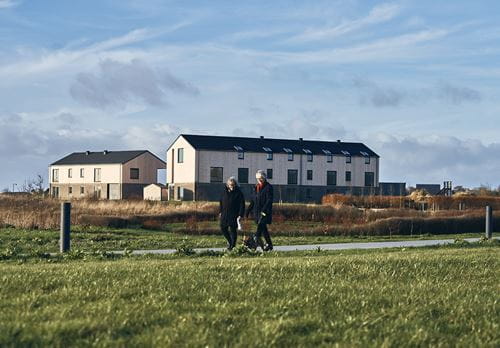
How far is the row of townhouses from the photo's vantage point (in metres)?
76.7

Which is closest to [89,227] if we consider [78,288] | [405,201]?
[78,288]

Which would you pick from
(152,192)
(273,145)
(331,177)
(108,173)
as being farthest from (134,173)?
(331,177)

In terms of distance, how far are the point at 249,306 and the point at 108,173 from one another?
83.2 m

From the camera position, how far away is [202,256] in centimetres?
1559

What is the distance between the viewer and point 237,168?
78188 mm

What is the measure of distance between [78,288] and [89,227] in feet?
60.2

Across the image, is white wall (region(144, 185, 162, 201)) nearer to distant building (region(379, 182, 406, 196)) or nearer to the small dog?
distant building (region(379, 182, 406, 196))

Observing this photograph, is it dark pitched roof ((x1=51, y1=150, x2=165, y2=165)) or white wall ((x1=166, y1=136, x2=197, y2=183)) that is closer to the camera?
white wall ((x1=166, y1=136, x2=197, y2=183))

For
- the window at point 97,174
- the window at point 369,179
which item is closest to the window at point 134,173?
the window at point 97,174

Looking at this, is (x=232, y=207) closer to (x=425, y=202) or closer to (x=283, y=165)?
(x=425, y=202)

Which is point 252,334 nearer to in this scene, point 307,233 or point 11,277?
point 11,277

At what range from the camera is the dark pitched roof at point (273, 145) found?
77.6 metres

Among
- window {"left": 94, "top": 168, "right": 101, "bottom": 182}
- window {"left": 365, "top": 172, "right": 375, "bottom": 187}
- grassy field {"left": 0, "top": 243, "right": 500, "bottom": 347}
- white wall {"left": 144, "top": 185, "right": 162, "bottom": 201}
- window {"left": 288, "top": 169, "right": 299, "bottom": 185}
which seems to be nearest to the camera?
grassy field {"left": 0, "top": 243, "right": 500, "bottom": 347}

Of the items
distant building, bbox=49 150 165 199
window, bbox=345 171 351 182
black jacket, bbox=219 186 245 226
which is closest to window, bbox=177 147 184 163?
distant building, bbox=49 150 165 199
